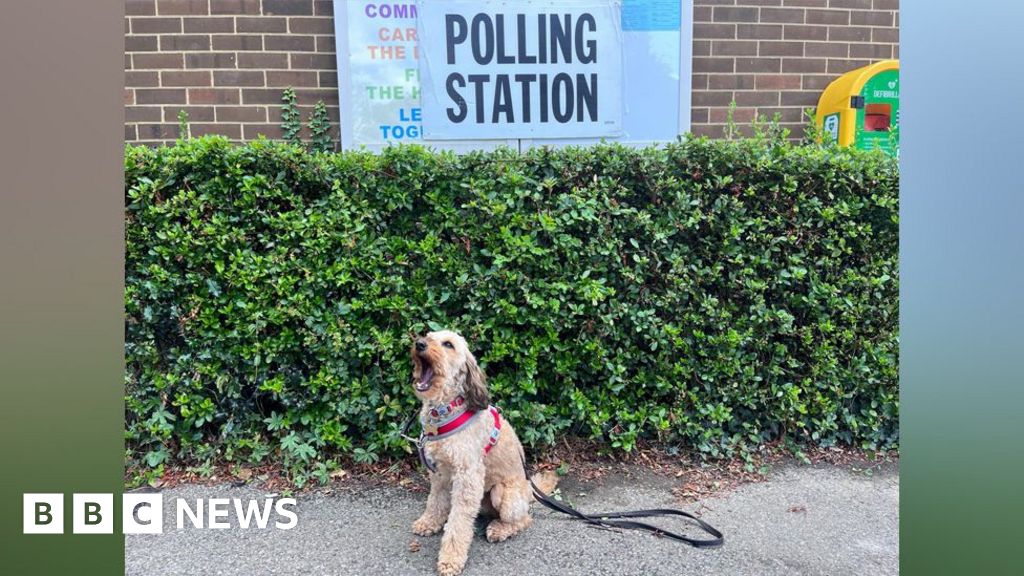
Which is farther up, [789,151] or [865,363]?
[789,151]

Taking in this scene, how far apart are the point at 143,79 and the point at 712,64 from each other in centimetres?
520

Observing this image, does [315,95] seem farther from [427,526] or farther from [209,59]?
[427,526]

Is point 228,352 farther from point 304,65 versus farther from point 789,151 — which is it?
point 789,151

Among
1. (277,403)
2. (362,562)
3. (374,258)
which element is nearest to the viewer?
(362,562)

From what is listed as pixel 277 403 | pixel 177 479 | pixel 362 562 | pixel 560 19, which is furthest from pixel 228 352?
pixel 560 19

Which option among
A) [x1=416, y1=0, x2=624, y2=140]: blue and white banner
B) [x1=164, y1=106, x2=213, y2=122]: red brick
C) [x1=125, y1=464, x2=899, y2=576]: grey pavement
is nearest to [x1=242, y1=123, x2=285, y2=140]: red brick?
[x1=164, y1=106, x2=213, y2=122]: red brick

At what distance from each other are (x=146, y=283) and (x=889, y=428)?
5.13m

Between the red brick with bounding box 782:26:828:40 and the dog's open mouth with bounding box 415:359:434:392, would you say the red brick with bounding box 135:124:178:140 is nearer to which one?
the dog's open mouth with bounding box 415:359:434:392

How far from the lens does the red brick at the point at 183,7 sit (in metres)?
5.07

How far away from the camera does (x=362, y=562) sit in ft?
9.70

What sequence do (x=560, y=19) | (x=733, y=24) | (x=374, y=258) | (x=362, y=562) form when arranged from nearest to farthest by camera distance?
1. (x=362, y=562)
2. (x=374, y=258)
3. (x=560, y=19)
4. (x=733, y=24)

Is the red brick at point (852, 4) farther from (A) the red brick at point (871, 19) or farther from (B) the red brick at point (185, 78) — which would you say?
(B) the red brick at point (185, 78)

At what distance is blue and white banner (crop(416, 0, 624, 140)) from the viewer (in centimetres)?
498

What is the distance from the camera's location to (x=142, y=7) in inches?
200
